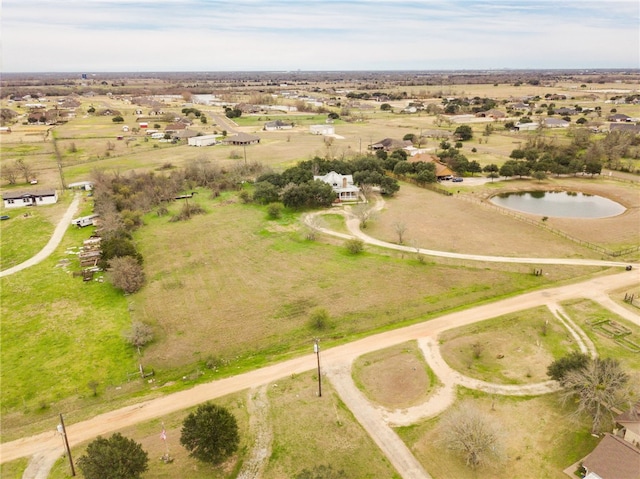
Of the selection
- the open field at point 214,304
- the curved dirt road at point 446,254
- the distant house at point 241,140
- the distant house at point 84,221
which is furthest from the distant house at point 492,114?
the distant house at point 84,221

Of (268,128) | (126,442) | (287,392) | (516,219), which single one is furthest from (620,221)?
(268,128)

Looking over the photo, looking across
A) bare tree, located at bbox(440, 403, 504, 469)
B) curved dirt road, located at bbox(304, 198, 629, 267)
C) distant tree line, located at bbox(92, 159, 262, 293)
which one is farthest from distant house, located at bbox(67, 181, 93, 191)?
bare tree, located at bbox(440, 403, 504, 469)

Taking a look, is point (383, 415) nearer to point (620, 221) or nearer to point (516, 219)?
point (516, 219)

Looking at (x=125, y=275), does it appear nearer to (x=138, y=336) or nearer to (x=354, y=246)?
(x=138, y=336)

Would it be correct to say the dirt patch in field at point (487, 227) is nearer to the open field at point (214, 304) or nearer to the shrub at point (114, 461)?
the open field at point (214, 304)

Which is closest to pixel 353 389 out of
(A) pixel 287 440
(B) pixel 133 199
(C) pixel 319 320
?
(A) pixel 287 440

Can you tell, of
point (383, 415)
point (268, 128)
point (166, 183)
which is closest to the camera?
point (383, 415)

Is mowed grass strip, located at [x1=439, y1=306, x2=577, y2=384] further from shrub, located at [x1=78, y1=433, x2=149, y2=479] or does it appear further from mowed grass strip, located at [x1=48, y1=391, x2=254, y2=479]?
shrub, located at [x1=78, y1=433, x2=149, y2=479]
